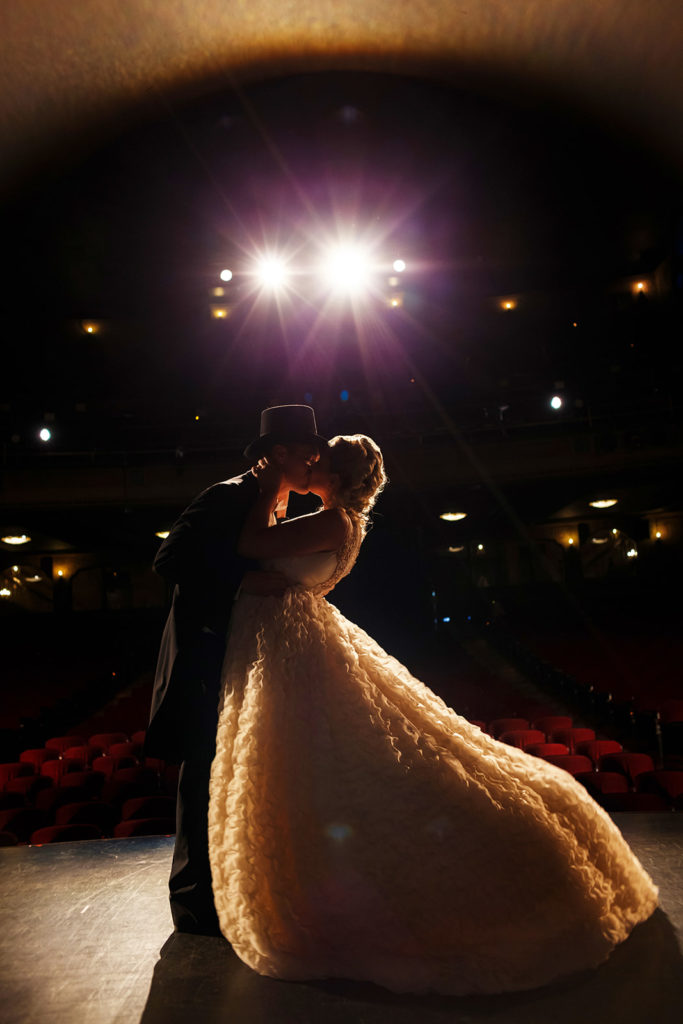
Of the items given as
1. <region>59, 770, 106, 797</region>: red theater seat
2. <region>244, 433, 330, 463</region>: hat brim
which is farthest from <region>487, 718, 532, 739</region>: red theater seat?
<region>244, 433, 330, 463</region>: hat brim

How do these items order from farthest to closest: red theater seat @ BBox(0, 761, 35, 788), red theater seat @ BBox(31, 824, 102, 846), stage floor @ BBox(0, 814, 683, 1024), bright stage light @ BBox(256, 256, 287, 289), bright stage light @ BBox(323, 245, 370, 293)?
bright stage light @ BBox(256, 256, 287, 289) → bright stage light @ BBox(323, 245, 370, 293) → red theater seat @ BBox(0, 761, 35, 788) → red theater seat @ BBox(31, 824, 102, 846) → stage floor @ BBox(0, 814, 683, 1024)

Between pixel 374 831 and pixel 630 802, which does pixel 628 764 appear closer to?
pixel 630 802

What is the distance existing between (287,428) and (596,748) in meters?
4.43

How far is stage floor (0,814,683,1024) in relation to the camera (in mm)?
1471

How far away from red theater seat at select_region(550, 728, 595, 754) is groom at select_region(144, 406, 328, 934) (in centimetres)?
427

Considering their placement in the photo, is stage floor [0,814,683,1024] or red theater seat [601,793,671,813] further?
red theater seat [601,793,671,813]

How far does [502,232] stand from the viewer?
A: 45.2ft

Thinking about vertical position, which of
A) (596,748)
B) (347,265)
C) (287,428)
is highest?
(347,265)

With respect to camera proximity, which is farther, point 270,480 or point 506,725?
point 506,725

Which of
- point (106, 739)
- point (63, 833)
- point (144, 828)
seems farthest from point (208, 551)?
point (106, 739)

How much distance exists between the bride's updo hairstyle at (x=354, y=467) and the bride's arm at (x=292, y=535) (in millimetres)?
77

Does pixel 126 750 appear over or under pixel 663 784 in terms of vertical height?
over

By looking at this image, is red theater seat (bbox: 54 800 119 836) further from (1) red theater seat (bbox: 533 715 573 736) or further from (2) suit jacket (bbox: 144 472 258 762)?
(1) red theater seat (bbox: 533 715 573 736)

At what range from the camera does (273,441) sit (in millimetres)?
1939
